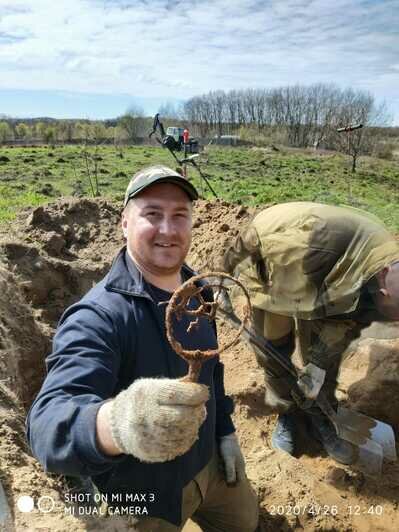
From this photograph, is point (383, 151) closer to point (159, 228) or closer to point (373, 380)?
point (373, 380)

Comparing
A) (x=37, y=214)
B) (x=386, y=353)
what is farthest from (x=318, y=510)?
(x=37, y=214)

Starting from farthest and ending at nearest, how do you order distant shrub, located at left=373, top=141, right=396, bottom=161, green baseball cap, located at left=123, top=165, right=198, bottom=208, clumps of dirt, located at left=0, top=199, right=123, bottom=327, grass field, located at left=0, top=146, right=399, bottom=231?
distant shrub, located at left=373, top=141, right=396, bottom=161
grass field, located at left=0, top=146, right=399, bottom=231
clumps of dirt, located at left=0, top=199, right=123, bottom=327
green baseball cap, located at left=123, top=165, right=198, bottom=208

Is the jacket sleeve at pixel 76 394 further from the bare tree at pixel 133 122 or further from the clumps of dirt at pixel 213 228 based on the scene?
the bare tree at pixel 133 122

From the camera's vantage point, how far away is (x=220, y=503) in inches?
87.8

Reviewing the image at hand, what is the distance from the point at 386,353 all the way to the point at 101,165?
772 inches

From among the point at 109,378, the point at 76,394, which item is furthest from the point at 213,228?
the point at 76,394

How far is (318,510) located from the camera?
2.87 m

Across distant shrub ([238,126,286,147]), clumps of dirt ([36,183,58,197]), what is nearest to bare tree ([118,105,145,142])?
distant shrub ([238,126,286,147])

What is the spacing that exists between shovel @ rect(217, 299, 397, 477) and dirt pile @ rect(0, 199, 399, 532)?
124 mm

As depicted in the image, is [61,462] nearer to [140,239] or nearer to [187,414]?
[187,414]

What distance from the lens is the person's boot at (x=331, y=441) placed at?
3379mm

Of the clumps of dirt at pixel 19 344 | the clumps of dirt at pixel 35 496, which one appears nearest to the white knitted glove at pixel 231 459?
the clumps of dirt at pixel 35 496

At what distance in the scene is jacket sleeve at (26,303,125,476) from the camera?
121 cm
